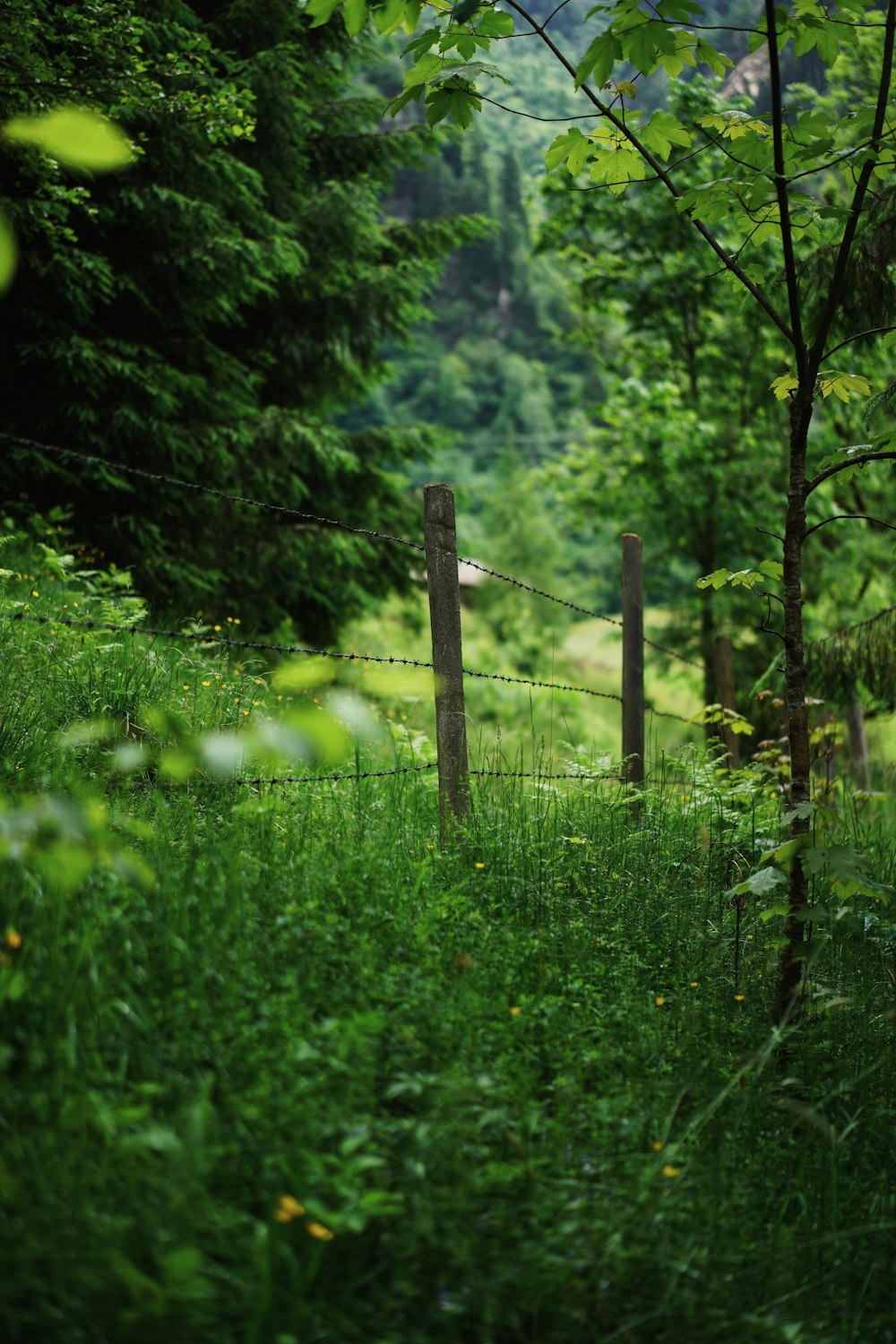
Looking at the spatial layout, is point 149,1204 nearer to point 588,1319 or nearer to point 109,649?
point 588,1319

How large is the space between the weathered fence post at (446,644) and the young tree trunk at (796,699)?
1.33 metres

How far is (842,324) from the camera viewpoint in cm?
423

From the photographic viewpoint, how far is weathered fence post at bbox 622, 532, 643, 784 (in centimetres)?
566

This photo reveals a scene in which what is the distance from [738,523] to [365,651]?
604 centimetres

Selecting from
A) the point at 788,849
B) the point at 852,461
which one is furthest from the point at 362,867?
the point at 852,461

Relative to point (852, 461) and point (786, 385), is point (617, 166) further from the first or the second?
point (852, 461)

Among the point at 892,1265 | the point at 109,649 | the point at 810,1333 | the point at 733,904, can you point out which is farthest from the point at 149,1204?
the point at 109,649

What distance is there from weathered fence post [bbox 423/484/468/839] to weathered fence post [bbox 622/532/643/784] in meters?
1.65

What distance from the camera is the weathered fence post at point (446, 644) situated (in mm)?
4062

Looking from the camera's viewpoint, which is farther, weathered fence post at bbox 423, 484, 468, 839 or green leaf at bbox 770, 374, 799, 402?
weathered fence post at bbox 423, 484, 468, 839

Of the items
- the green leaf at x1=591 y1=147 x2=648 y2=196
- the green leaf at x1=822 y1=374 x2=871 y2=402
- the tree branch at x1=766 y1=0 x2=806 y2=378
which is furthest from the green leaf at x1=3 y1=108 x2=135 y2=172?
the green leaf at x1=822 y1=374 x2=871 y2=402

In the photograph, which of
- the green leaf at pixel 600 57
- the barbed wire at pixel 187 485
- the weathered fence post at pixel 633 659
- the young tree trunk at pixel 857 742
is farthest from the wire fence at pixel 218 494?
the young tree trunk at pixel 857 742

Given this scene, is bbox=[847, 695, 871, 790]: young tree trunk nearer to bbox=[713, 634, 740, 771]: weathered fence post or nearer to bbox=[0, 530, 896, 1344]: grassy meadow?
bbox=[713, 634, 740, 771]: weathered fence post

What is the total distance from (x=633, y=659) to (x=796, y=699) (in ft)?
8.05
